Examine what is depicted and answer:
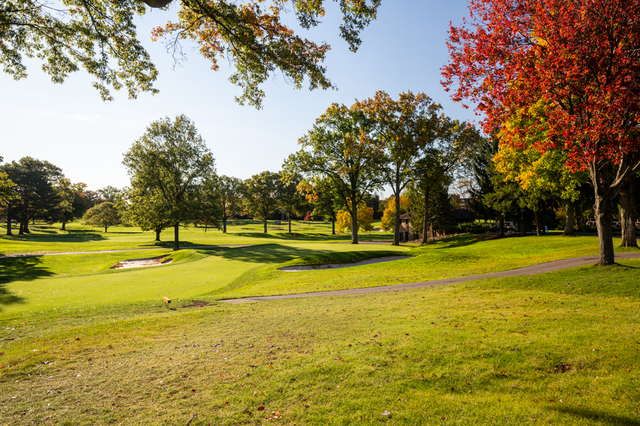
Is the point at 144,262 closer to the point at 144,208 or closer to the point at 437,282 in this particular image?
the point at 144,208

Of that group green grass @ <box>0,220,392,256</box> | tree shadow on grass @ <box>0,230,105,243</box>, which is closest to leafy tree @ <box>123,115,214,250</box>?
green grass @ <box>0,220,392,256</box>

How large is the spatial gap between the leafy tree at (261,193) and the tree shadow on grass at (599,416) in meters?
72.3

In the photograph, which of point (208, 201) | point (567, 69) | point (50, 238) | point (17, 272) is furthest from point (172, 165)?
point (567, 69)

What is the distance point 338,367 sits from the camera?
224 inches

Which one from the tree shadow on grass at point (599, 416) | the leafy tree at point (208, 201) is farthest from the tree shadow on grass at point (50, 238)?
the tree shadow on grass at point (599, 416)

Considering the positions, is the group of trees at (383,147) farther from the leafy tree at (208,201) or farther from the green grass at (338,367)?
the green grass at (338,367)

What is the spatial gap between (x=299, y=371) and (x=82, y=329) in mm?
7070

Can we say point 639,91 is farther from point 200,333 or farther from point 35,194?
point 35,194

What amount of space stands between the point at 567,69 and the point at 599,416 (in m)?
12.3

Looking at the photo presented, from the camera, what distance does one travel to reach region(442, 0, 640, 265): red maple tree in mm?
11109

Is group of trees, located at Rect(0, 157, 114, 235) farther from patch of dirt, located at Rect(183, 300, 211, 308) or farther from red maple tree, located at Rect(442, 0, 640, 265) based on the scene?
red maple tree, located at Rect(442, 0, 640, 265)

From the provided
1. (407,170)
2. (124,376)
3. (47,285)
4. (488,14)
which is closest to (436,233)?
(407,170)

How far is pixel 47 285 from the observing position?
1800 centimetres

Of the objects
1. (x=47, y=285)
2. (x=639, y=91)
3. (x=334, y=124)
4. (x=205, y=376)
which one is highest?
(x=334, y=124)
